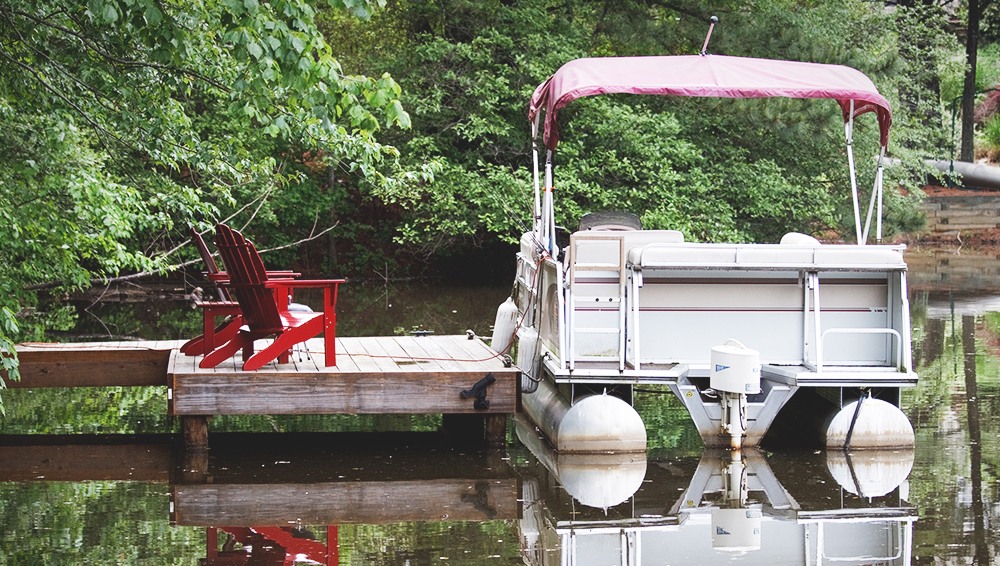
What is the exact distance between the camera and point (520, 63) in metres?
25.0

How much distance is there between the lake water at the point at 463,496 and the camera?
7469 millimetres

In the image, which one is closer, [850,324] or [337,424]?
[850,324]

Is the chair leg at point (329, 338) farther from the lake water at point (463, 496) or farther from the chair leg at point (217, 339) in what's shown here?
the chair leg at point (217, 339)

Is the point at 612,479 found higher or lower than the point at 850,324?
lower

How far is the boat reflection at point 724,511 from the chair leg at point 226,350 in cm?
256

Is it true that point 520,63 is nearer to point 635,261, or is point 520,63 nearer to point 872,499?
point 635,261

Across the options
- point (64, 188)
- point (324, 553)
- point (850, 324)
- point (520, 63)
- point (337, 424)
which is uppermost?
point (520, 63)

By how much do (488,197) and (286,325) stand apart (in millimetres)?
14278

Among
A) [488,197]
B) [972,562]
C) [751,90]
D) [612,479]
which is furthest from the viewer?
[488,197]

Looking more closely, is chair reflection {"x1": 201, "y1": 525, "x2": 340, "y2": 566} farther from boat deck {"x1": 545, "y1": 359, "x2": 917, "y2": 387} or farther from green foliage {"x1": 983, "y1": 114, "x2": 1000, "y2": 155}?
green foliage {"x1": 983, "y1": 114, "x2": 1000, "y2": 155}

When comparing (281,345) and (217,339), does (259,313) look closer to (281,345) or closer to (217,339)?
(281,345)

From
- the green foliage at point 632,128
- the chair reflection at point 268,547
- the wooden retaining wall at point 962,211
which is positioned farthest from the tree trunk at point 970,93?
the chair reflection at point 268,547

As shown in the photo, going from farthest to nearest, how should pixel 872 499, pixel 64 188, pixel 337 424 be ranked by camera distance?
pixel 64 188 → pixel 337 424 → pixel 872 499

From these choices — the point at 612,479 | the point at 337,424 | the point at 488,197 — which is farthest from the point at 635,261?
the point at 488,197
